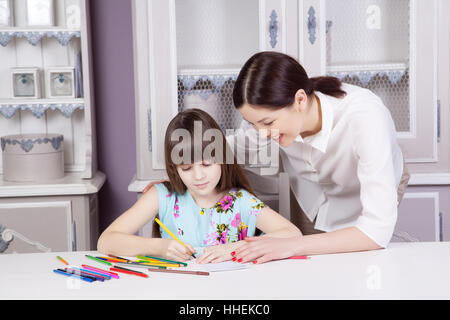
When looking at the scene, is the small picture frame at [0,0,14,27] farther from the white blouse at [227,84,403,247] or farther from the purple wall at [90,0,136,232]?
the white blouse at [227,84,403,247]

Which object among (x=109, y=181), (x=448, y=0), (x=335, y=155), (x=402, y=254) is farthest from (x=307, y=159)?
(x=109, y=181)

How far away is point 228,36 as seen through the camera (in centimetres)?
224

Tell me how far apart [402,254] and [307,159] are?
519mm

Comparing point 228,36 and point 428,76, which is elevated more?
point 228,36

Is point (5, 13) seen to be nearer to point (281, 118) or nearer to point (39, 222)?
point (39, 222)

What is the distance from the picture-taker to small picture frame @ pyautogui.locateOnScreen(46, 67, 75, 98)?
8.15ft

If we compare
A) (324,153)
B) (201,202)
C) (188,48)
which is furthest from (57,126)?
(324,153)

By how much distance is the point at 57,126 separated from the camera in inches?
103

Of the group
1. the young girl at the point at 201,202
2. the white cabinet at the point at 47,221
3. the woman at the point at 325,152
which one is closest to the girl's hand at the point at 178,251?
the woman at the point at 325,152

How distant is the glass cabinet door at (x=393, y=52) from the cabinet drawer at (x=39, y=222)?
1.19 m

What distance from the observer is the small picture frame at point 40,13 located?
2.46m

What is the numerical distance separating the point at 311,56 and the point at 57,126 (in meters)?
1.23

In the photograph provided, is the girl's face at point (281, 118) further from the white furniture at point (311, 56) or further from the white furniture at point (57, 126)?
the white furniture at point (57, 126)
